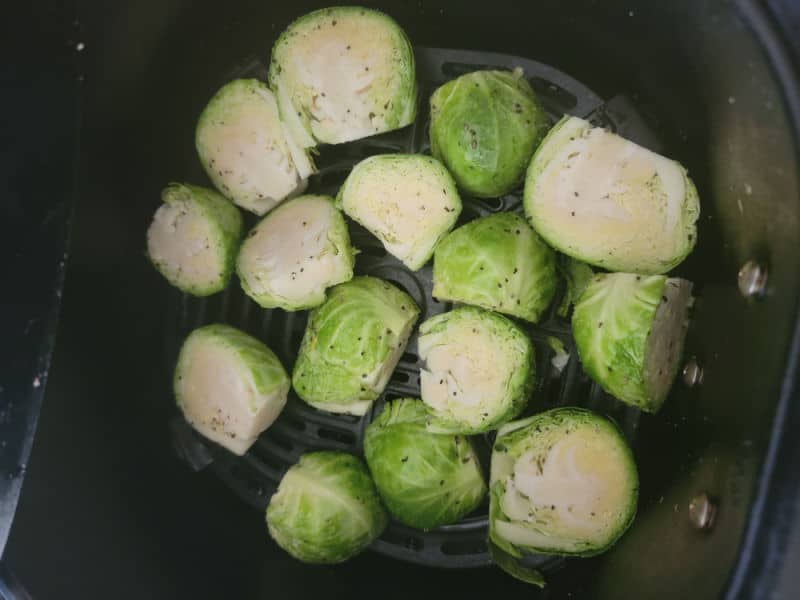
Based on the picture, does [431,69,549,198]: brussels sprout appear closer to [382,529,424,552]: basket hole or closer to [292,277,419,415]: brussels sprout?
[292,277,419,415]: brussels sprout

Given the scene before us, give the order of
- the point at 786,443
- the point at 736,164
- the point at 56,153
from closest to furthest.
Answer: the point at 786,443 < the point at 736,164 < the point at 56,153

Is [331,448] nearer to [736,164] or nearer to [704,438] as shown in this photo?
[704,438]

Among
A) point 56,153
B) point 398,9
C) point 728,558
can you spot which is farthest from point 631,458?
point 56,153

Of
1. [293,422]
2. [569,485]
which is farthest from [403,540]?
[569,485]

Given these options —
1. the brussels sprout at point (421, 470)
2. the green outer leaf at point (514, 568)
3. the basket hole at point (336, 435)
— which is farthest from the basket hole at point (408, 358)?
the green outer leaf at point (514, 568)

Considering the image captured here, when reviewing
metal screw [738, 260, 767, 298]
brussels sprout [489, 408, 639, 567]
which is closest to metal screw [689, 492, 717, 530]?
brussels sprout [489, 408, 639, 567]

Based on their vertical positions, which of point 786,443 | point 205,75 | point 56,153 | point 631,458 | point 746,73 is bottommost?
point 631,458
